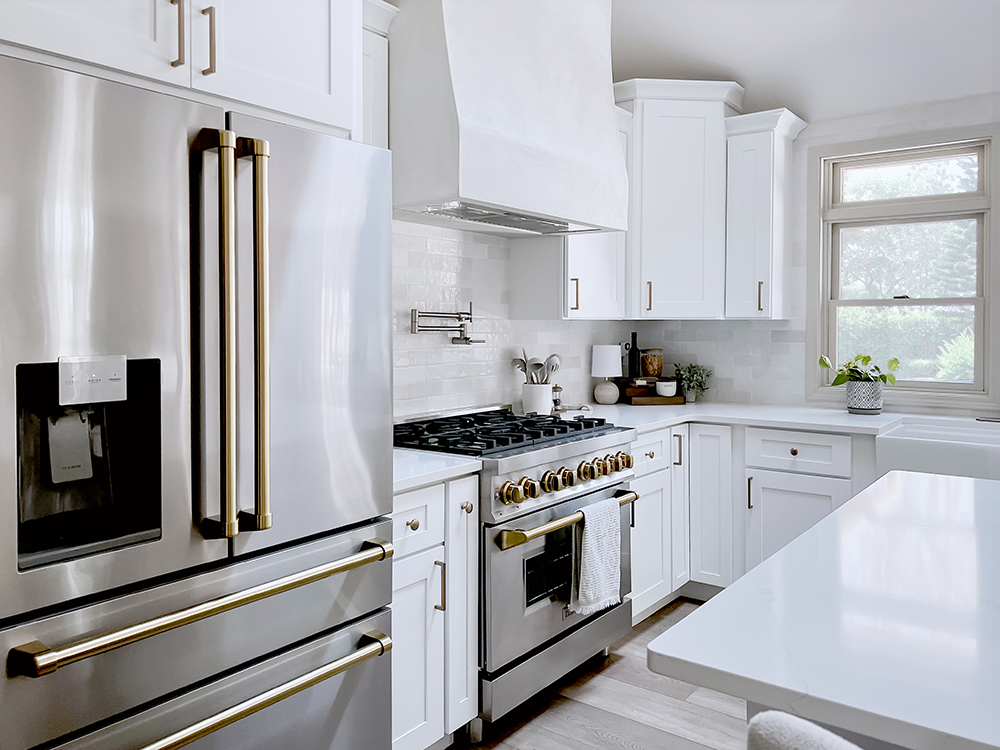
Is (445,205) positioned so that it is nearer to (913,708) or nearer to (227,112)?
(227,112)

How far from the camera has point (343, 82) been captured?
1.82 m

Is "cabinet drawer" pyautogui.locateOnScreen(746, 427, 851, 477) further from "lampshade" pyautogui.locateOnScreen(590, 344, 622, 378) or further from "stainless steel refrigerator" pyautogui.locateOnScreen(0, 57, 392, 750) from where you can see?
"stainless steel refrigerator" pyautogui.locateOnScreen(0, 57, 392, 750)

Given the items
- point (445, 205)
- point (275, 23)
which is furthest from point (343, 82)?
point (445, 205)

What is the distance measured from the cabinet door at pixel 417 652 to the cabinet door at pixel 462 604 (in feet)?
0.12

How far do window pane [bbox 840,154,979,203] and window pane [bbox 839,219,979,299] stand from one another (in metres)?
0.16

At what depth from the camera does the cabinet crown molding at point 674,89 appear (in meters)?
3.73

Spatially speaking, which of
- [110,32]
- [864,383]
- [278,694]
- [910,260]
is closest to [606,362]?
[864,383]

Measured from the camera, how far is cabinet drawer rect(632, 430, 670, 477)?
324 centimetres

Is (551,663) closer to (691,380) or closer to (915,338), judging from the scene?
(691,380)

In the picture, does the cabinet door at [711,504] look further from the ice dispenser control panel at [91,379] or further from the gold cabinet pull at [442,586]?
the ice dispenser control panel at [91,379]

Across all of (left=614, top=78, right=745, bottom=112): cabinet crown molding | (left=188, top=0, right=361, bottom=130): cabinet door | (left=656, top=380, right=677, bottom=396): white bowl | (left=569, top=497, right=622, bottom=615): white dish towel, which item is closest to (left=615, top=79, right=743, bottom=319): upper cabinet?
(left=614, top=78, right=745, bottom=112): cabinet crown molding

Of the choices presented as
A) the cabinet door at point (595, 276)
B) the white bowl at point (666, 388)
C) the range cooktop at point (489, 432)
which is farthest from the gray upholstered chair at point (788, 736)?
the white bowl at point (666, 388)

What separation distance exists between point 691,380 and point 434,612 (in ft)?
8.11

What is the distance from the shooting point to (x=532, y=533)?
8.00 ft
